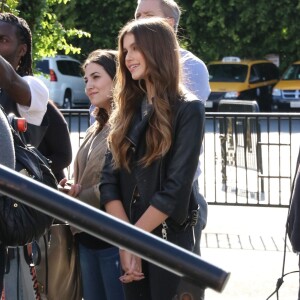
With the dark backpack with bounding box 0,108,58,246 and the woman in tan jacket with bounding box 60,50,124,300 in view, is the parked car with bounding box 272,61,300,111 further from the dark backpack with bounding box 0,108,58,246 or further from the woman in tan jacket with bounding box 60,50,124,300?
the dark backpack with bounding box 0,108,58,246

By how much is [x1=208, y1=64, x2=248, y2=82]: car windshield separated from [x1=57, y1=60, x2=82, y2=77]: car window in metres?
5.21

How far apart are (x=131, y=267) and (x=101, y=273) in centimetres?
61

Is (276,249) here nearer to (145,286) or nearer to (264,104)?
(145,286)

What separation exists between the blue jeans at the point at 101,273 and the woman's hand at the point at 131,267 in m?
0.46

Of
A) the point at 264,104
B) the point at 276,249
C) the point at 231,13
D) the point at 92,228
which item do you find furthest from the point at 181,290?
the point at 231,13

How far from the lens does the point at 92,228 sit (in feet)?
6.27

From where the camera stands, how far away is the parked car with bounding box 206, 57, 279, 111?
30.2 meters

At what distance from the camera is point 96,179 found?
172 inches

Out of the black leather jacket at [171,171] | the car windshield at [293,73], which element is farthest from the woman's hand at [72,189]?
the car windshield at [293,73]

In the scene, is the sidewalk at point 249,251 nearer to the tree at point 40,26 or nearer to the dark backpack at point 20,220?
the tree at point 40,26

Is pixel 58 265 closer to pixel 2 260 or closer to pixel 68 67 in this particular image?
pixel 2 260

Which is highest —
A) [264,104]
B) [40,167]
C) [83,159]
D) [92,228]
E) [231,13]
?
[92,228]

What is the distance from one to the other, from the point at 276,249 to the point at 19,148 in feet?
17.4

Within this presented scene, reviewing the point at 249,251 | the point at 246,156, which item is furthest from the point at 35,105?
the point at 246,156
